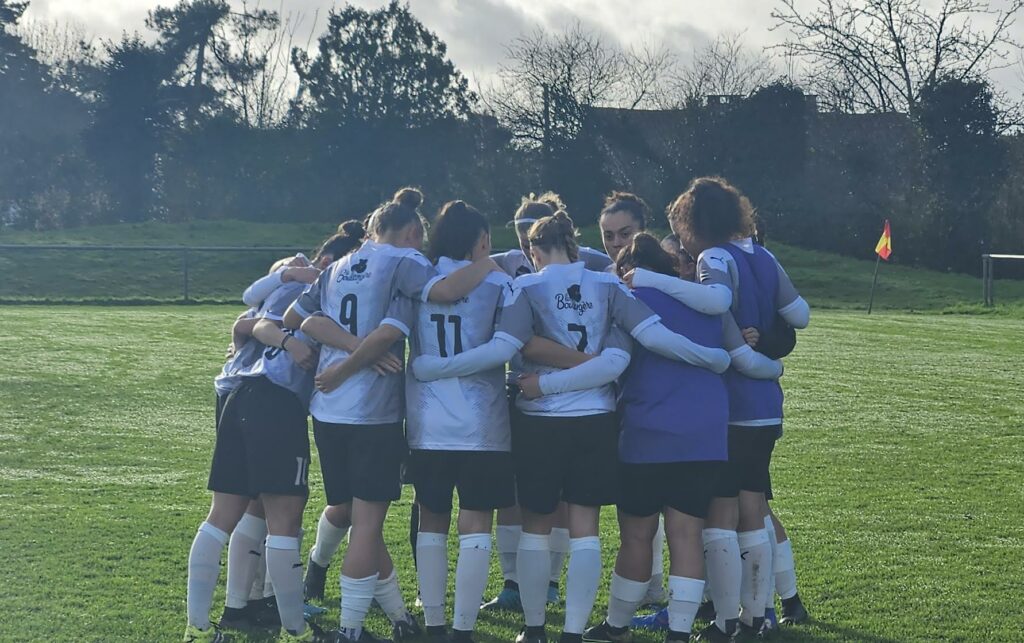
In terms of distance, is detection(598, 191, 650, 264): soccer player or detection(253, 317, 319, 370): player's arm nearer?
detection(253, 317, 319, 370): player's arm

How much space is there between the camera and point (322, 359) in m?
4.71

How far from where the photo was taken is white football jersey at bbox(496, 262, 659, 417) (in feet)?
14.9

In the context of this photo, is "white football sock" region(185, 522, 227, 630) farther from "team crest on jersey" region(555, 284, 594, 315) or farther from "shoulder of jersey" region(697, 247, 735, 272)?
"shoulder of jersey" region(697, 247, 735, 272)

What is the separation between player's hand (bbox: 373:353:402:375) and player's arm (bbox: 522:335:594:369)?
0.50 meters

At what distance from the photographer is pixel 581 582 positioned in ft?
15.0

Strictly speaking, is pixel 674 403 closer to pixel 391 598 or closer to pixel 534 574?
pixel 534 574

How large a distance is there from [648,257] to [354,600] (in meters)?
1.77

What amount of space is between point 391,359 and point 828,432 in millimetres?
7330

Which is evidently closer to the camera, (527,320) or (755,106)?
(527,320)

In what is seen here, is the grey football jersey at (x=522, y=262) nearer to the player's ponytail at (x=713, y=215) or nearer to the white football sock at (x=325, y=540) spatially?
the player's ponytail at (x=713, y=215)

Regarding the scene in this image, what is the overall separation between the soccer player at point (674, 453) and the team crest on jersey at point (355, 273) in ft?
3.53

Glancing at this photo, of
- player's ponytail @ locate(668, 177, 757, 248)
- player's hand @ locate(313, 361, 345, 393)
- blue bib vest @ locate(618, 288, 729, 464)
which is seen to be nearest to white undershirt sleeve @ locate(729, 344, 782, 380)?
blue bib vest @ locate(618, 288, 729, 464)

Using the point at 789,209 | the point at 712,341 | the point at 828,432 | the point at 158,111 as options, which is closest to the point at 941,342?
the point at 828,432

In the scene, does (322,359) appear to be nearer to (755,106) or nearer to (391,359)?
(391,359)
